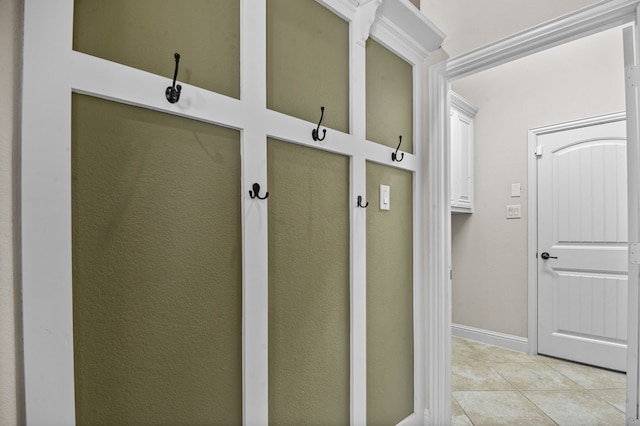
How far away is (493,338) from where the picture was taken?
3.38 m

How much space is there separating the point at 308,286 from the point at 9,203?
0.88 m

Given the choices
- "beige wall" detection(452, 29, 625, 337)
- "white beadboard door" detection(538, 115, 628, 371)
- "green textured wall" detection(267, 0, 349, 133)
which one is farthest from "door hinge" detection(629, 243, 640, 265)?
"beige wall" detection(452, 29, 625, 337)

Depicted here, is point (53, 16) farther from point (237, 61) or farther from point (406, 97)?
point (406, 97)

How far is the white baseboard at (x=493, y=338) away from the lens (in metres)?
3.22

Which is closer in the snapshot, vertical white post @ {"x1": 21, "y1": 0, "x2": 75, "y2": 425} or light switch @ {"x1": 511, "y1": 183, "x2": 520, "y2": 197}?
vertical white post @ {"x1": 21, "y1": 0, "x2": 75, "y2": 425}

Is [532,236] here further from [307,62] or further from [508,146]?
[307,62]

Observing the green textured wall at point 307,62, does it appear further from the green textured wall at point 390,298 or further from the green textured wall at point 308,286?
the green textured wall at point 390,298

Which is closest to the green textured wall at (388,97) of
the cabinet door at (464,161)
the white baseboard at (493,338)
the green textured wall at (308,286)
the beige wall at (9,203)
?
the green textured wall at (308,286)

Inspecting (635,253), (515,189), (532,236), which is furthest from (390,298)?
(515,189)

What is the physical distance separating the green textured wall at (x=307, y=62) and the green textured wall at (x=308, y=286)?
16 cm

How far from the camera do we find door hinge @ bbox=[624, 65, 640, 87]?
1.51 metres

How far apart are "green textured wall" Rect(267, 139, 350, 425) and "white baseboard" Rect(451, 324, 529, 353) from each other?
250 centimetres

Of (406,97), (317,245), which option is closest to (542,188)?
(406,97)

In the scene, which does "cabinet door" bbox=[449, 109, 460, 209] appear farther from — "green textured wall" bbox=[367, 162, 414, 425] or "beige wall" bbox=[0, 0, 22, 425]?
"beige wall" bbox=[0, 0, 22, 425]
